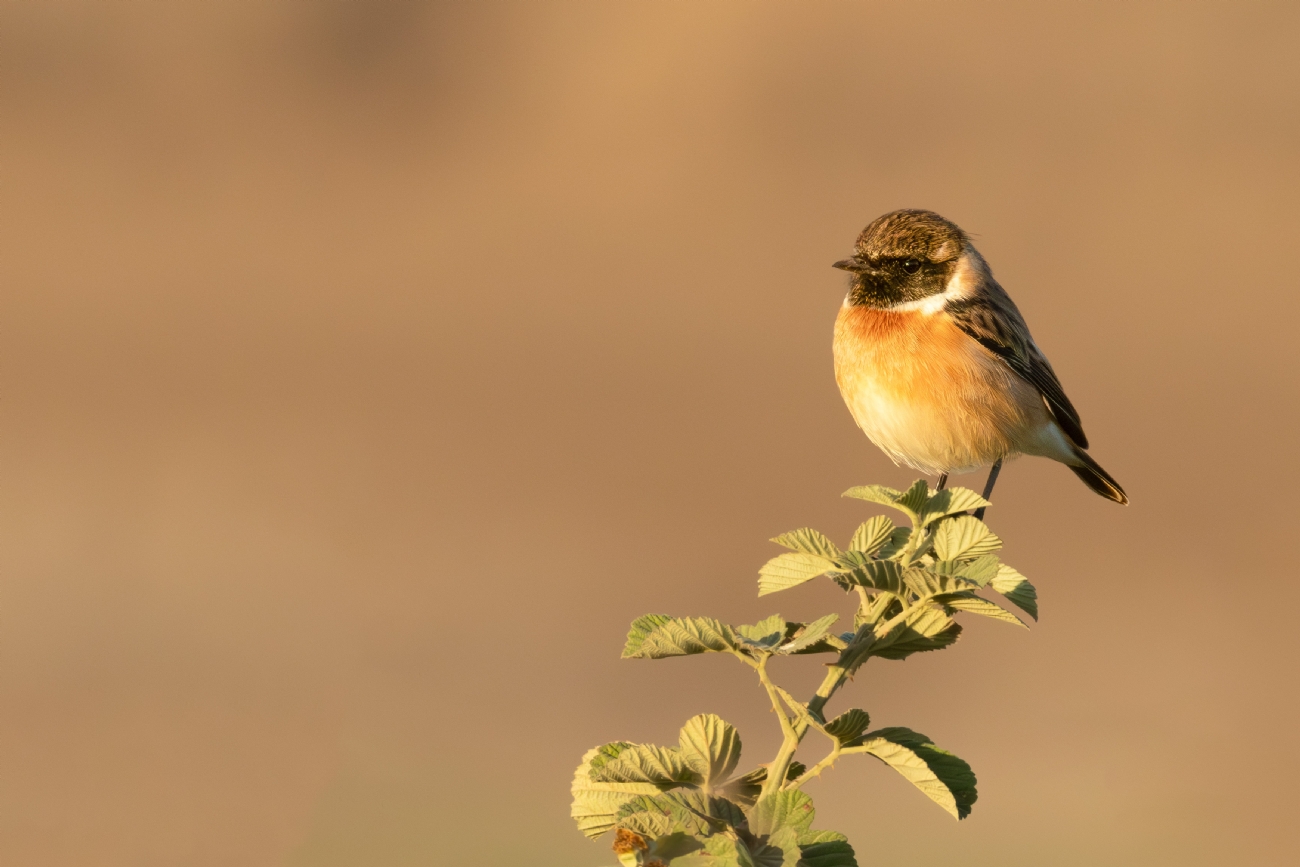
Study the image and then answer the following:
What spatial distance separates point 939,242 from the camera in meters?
5.48

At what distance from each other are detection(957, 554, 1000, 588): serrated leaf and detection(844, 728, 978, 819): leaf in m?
0.23

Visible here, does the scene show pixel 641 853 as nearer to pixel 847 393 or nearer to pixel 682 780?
pixel 682 780

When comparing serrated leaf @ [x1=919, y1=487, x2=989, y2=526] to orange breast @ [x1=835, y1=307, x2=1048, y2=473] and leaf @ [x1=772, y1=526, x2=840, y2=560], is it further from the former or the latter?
orange breast @ [x1=835, y1=307, x2=1048, y2=473]

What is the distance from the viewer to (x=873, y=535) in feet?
6.81

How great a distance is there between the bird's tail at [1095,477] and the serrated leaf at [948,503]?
12.2 ft

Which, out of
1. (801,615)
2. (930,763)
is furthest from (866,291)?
(801,615)

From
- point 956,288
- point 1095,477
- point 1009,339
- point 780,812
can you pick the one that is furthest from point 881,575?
point 1095,477

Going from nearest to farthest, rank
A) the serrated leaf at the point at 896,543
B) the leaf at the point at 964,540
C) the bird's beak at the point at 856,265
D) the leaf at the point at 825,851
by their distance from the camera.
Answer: the leaf at the point at 825,851
the leaf at the point at 964,540
the serrated leaf at the point at 896,543
the bird's beak at the point at 856,265

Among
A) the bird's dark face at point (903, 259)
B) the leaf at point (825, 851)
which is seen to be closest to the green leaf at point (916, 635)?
the leaf at point (825, 851)

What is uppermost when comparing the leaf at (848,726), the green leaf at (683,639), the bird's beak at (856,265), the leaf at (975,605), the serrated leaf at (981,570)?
the bird's beak at (856,265)

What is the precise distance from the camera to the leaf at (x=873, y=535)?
81.3 inches

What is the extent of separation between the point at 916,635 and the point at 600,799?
52cm

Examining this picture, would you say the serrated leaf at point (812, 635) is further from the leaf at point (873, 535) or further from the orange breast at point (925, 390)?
the orange breast at point (925, 390)

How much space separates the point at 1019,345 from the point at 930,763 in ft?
14.6
